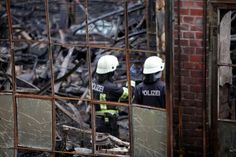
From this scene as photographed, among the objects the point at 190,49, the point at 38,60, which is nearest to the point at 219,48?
the point at 190,49

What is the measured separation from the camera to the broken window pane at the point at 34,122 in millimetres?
7453

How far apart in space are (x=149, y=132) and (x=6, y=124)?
6.37 feet

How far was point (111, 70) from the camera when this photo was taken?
8.09 meters

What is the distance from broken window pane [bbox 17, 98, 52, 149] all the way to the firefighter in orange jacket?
2.31ft

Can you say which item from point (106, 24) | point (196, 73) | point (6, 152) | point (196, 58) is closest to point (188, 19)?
point (196, 58)

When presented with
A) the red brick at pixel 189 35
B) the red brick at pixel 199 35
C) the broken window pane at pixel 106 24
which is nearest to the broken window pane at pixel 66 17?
the broken window pane at pixel 106 24

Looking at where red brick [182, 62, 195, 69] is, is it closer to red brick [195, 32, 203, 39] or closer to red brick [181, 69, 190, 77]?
red brick [181, 69, 190, 77]

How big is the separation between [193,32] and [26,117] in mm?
2393

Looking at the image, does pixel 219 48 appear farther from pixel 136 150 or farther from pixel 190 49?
pixel 136 150

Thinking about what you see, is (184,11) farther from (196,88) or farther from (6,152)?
(6,152)

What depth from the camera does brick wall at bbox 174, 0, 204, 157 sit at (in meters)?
7.22

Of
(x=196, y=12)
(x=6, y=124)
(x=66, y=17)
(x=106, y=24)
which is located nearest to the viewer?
(x=196, y=12)

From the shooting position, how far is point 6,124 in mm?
7676

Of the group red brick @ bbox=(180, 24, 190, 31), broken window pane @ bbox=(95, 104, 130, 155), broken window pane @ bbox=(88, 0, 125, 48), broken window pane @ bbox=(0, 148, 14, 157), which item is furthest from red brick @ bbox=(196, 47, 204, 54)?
broken window pane @ bbox=(88, 0, 125, 48)
